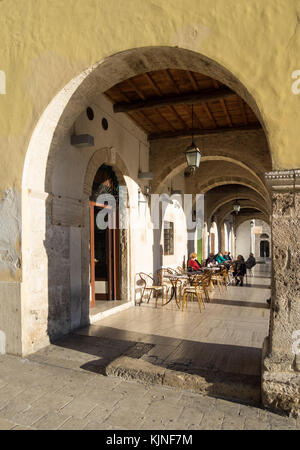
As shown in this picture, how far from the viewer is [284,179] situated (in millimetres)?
2707

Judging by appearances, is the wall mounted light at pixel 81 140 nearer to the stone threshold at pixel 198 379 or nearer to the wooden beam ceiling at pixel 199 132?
the stone threshold at pixel 198 379

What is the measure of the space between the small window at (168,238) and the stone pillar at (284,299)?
6573 mm

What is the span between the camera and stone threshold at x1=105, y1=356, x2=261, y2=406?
2.75m

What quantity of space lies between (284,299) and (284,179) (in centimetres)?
99

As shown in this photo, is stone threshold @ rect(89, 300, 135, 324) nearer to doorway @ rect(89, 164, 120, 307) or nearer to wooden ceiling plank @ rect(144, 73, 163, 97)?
doorway @ rect(89, 164, 120, 307)

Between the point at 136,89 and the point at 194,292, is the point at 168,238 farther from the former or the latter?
the point at 136,89

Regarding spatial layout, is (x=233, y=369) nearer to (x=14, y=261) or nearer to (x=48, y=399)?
(x=48, y=399)


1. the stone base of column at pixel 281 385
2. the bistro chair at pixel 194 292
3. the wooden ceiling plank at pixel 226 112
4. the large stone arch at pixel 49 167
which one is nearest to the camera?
the stone base of column at pixel 281 385

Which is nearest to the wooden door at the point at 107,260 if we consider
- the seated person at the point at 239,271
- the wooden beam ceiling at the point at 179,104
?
the wooden beam ceiling at the point at 179,104

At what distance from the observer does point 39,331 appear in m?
3.89

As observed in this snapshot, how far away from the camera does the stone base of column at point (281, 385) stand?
8.29ft

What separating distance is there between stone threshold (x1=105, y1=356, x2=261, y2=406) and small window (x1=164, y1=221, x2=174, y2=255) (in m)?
6.32

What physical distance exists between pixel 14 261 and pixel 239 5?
3487mm

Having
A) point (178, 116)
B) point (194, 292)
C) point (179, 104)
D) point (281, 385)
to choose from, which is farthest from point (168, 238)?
point (281, 385)
